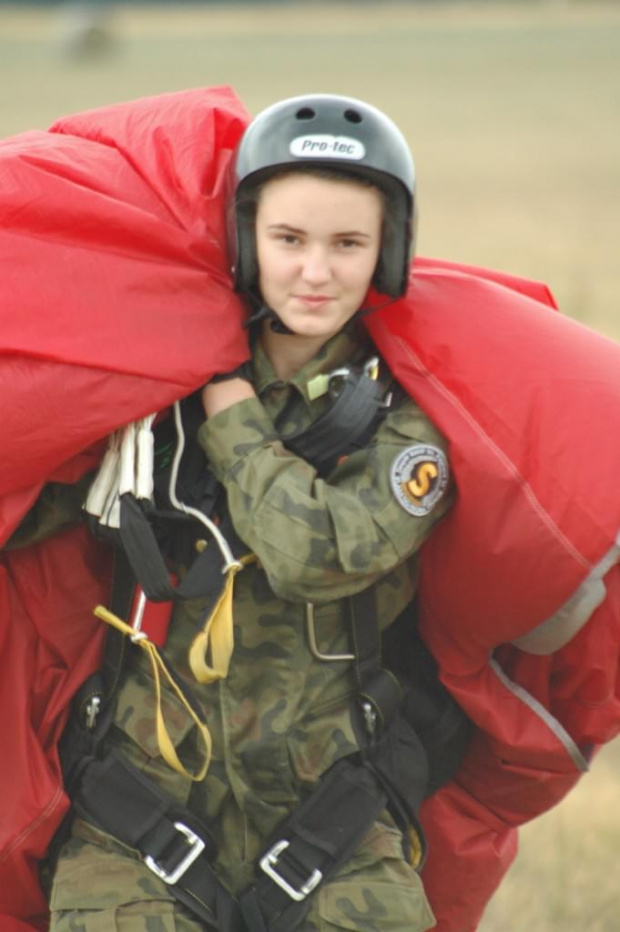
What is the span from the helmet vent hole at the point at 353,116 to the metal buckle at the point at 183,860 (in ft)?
5.23

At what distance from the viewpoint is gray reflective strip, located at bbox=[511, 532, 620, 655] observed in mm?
3260

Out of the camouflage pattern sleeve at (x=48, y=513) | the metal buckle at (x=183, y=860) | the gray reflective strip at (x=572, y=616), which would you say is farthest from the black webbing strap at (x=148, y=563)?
the gray reflective strip at (x=572, y=616)

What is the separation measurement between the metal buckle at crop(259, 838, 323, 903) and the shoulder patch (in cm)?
82

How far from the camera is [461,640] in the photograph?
354cm

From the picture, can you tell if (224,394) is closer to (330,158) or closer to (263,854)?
(330,158)

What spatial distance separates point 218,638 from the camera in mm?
3158

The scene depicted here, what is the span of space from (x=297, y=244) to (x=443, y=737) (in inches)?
51.6

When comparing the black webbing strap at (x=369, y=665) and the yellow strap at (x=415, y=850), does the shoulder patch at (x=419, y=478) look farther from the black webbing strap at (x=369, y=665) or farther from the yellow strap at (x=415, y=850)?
the yellow strap at (x=415, y=850)

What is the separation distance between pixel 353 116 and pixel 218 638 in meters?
1.15

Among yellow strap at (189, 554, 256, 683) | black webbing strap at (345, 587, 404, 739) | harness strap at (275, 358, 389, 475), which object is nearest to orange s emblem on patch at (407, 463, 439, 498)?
harness strap at (275, 358, 389, 475)

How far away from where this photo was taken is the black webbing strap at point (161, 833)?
10.7 feet

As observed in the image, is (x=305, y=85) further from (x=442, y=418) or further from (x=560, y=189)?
(x=442, y=418)

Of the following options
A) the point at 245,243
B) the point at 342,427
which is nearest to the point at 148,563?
the point at 342,427

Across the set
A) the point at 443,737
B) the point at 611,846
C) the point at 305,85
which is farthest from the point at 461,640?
the point at 305,85
